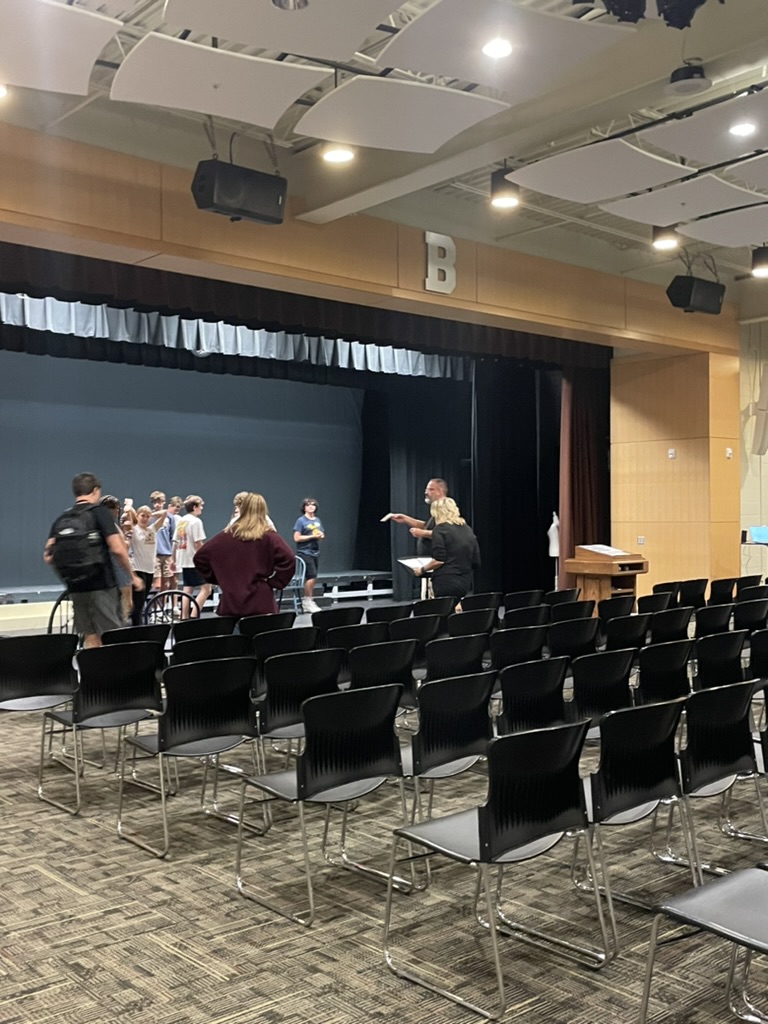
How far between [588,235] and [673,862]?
875 centimetres

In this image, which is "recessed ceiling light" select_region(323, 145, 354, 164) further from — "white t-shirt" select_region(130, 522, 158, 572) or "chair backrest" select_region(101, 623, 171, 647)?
"white t-shirt" select_region(130, 522, 158, 572)

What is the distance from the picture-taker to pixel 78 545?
651cm

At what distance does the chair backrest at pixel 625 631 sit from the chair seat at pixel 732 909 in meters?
3.66

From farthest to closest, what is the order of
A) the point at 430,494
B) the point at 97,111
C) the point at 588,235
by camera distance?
1. the point at 588,235
2. the point at 430,494
3. the point at 97,111

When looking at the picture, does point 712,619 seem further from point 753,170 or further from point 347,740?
point 347,740

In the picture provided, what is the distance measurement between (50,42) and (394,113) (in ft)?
6.76

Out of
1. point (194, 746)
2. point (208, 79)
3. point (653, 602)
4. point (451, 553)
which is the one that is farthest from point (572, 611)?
point (208, 79)

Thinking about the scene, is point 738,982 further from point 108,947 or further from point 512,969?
point 108,947

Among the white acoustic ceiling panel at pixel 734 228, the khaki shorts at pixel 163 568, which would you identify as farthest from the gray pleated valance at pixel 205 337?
the white acoustic ceiling panel at pixel 734 228

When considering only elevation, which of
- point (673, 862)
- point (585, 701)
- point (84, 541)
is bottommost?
point (673, 862)

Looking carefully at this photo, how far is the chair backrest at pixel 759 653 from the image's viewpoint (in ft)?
18.6

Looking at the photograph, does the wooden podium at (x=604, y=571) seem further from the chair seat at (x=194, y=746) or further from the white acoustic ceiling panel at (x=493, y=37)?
the chair seat at (x=194, y=746)

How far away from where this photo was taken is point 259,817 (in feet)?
16.2

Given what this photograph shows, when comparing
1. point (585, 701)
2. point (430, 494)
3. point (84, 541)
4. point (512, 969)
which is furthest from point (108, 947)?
point (430, 494)
